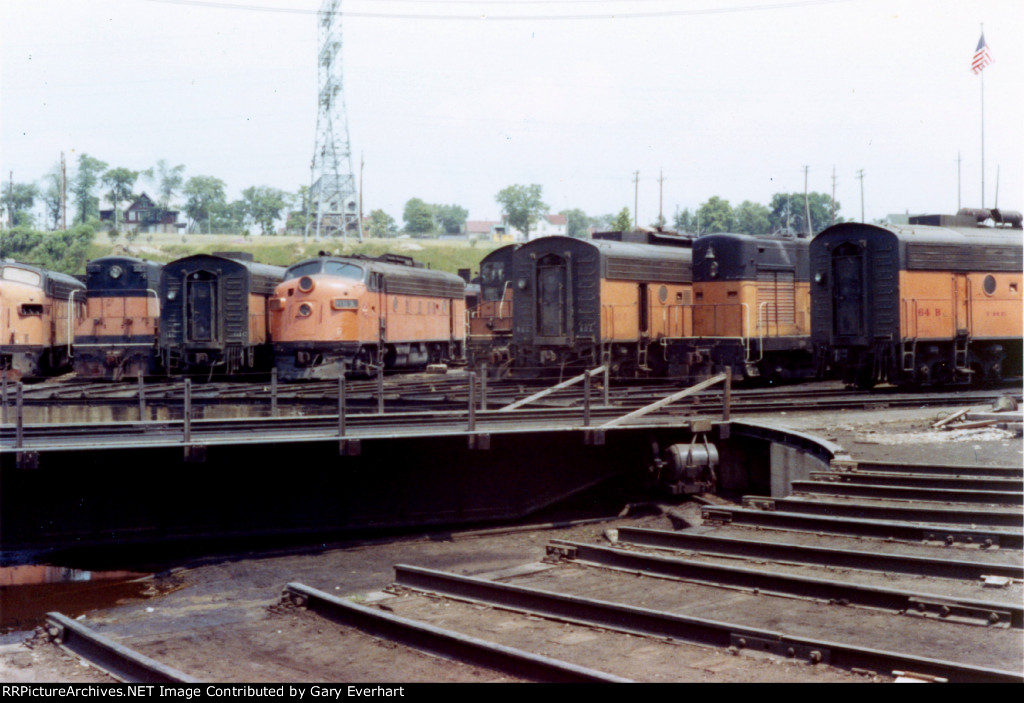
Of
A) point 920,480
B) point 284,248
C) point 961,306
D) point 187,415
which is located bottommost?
point 920,480

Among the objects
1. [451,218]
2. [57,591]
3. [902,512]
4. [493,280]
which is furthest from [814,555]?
[451,218]

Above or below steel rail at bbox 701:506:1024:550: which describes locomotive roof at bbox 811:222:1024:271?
above

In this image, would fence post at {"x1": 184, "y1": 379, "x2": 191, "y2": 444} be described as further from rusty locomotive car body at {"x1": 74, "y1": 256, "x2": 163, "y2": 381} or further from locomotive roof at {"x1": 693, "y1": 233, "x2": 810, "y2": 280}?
rusty locomotive car body at {"x1": 74, "y1": 256, "x2": 163, "y2": 381}

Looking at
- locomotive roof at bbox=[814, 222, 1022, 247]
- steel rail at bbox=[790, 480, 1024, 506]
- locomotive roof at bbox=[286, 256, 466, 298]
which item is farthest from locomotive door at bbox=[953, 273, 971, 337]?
locomotive roof at bbox=[286, 256, 466, 298]

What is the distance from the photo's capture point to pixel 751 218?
321 ft

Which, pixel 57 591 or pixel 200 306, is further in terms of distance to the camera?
pixel 200 306

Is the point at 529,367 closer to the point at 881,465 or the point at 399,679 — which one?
the point at 881,465

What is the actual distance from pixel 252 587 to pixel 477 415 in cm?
438

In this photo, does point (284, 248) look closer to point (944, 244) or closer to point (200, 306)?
point (200, 306)

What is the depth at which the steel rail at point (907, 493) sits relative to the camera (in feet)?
32.0

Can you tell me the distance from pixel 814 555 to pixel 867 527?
1039 mm

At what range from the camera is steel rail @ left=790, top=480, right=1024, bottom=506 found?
32.0ft

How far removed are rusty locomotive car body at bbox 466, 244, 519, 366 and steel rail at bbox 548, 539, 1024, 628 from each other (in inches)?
659

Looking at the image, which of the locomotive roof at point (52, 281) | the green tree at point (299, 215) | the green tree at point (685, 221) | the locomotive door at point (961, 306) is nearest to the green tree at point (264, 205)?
the green tree at point (299, 215)
